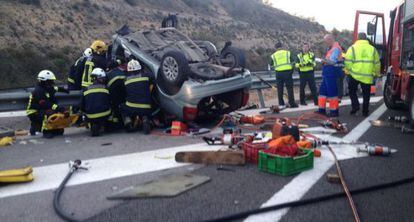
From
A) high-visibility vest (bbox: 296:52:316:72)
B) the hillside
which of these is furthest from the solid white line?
the hillside

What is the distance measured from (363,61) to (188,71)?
12.8 feet

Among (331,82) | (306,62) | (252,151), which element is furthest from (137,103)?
(306,62)

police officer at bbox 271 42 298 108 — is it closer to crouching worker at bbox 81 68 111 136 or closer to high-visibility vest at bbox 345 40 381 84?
high-visibility vest at bbox 345 40 381 84

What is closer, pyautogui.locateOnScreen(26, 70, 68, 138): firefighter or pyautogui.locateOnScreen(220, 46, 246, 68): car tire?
pyautogui.locateOnScreen(26, 70, 68, 138): firefighter

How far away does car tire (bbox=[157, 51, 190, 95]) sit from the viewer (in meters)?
8.09

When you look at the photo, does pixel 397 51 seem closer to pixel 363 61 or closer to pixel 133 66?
pixel 363 61

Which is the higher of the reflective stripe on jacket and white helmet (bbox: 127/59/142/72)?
white helmet (bbox: 127/59/142/72)

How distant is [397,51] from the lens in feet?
32.5

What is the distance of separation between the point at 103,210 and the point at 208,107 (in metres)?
5.26

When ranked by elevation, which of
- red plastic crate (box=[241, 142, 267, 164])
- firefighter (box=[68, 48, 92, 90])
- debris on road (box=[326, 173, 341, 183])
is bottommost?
debris on road (box=[326, 173, 341, 183])

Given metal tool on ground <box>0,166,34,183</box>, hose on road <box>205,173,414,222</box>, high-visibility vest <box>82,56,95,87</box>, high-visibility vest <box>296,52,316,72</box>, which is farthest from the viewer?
high-visibility vest <box>296,52,316,72</box>

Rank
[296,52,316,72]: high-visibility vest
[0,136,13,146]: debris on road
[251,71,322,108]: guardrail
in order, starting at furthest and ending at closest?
1. [251,71,322,108]: guardrail
2. [296,52,316,72]: high-visibility vest
3. [0,136,13,146]: debris on road

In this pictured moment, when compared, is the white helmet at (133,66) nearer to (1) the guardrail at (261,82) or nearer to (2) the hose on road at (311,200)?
(1) the guardrail at (261,82)

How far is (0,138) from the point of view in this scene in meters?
7.77
